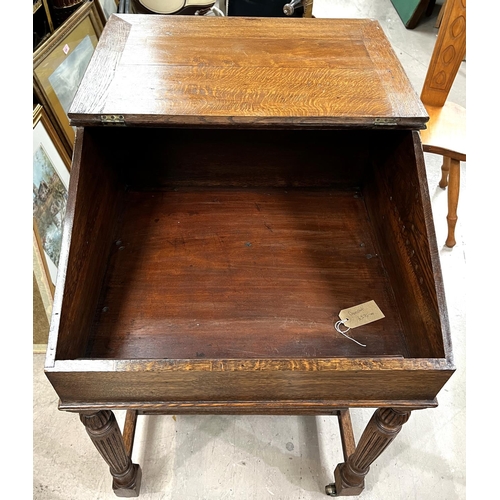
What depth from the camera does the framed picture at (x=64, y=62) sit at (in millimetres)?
1459

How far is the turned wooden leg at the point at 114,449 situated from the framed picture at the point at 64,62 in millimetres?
1040

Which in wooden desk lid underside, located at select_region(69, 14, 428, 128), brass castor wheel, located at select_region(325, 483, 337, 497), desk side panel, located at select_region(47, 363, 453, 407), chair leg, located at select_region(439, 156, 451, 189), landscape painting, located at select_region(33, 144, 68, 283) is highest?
wooden desk lid underside, located at select_region(69, 14, 428, 128)

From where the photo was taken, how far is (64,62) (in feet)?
5.22

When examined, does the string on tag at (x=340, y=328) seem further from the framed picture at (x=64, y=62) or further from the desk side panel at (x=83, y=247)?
the framed picture at (x=64, y=62)

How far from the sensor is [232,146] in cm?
116

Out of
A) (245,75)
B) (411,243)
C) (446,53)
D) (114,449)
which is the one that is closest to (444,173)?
(446,53)

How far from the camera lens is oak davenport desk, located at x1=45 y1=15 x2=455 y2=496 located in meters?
0.73

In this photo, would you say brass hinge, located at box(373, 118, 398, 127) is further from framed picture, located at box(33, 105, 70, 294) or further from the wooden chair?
framed picture, located at box(33, 105, 70, 294)

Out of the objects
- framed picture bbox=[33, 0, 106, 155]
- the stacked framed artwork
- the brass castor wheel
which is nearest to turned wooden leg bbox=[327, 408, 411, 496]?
the brass castor wheel

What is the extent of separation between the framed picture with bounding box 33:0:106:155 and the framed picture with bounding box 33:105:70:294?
3.2 inches

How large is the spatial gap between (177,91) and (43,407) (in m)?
1.03

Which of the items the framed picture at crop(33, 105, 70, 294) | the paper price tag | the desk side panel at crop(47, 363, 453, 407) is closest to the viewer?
the desk side panel at crop(47, 363, 453, 407)

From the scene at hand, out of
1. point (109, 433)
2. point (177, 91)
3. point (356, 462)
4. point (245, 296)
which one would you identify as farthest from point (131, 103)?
point (356, 462)

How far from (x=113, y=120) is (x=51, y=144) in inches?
29.7
